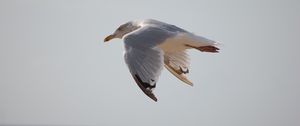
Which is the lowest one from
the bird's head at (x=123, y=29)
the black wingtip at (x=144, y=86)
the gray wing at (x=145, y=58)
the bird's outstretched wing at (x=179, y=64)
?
the black wingtip at (x=144, y=86)

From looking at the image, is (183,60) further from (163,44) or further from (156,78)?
(156,78)

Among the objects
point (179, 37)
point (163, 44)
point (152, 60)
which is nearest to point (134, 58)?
point (152, 60)

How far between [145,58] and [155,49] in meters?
0.14

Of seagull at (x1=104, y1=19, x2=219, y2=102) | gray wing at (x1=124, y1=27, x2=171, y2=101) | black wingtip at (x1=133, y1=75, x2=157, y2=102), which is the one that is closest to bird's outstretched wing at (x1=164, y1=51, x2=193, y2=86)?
seagull at (x1=104, y1=19, x2=219, y2=102)

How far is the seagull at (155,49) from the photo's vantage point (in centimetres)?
404

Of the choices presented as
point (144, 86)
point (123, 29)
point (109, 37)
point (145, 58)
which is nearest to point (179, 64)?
point (123, 29)

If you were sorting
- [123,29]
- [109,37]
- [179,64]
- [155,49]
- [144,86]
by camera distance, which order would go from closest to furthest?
[144,86], [155,49], [179,64], [123,29], [109,37]

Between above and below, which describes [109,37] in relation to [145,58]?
above

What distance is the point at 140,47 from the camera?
14.2 ft

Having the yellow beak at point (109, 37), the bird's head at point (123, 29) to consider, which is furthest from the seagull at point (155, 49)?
the yellow beak at point (109, 37)

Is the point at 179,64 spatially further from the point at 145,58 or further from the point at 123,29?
the point at 145,58

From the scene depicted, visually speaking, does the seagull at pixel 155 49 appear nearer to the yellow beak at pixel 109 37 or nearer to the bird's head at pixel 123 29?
the bird's head at pixel 123 29

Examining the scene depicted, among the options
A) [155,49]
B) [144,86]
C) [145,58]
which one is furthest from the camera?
[155,49]

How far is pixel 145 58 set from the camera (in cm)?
421
